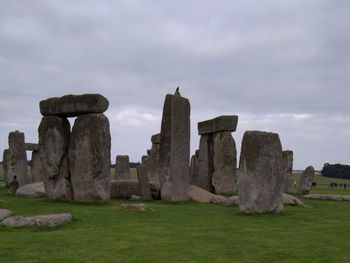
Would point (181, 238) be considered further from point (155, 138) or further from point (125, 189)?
point (155, 138)

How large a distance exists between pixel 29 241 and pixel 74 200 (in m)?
8.90

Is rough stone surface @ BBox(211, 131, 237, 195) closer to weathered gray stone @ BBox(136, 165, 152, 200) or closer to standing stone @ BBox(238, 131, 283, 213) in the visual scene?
weathered gray stone @ BBox(136, 165, 152, 200)

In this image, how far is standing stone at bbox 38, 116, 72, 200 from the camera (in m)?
19.7

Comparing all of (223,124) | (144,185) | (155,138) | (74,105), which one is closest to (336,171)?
(155,138)

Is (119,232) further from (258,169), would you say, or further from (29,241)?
(258,169)

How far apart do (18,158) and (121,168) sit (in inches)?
370

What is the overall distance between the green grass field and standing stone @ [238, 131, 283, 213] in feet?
1.36

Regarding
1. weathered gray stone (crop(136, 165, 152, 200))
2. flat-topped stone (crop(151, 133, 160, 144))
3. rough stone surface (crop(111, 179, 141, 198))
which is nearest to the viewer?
weathered gray stone (crop(136, 165, 152, 200))

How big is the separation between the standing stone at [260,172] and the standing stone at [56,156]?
24.1ft

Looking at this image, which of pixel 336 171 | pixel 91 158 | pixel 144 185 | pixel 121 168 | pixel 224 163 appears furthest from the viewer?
pixel 336 171

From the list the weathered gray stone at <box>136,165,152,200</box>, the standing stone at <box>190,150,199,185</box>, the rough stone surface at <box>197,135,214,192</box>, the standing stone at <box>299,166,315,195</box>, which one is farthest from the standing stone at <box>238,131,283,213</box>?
the standing stone at <box>299,166,315,195</box>

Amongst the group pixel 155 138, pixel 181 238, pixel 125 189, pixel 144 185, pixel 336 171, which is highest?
pixel 155 138

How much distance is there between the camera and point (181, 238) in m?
10.7

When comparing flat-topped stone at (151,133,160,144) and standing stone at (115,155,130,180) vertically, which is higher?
flat-topped stone at (151,133,160,144)
